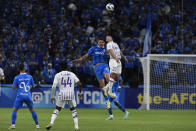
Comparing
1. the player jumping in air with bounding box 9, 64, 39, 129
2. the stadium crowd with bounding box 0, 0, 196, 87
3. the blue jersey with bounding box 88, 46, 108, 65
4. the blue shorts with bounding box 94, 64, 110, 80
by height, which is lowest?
the player jumping in air with bounding box 9, 64, 39, 129

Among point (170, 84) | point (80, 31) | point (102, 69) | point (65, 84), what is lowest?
point (170, 84)

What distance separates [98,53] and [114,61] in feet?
1.99

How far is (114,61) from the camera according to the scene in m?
15.8

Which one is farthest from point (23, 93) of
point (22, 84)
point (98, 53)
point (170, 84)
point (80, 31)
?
point (80, 31)

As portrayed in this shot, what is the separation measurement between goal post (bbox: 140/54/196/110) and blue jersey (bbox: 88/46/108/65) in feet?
18.6

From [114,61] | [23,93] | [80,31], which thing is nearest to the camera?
[23,93]

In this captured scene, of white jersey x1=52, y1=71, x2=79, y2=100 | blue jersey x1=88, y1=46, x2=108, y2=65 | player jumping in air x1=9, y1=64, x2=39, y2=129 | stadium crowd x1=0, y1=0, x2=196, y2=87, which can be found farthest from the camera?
stadium crowd x1=0, y1=0, x2=196, y2=87

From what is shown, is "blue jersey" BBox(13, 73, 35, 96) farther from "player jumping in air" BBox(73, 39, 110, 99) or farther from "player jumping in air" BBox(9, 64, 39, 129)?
"player jumping in air" BBox(73, 39, 110, 99)

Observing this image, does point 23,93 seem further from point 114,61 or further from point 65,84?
point 114,61

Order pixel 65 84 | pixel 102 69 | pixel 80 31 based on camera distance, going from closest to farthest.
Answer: pixel 65 84 < pixel 102 69 < pixel 80 31

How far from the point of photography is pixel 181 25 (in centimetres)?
2667

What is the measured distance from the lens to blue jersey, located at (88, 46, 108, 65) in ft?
51.8

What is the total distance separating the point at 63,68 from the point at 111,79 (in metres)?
4.82

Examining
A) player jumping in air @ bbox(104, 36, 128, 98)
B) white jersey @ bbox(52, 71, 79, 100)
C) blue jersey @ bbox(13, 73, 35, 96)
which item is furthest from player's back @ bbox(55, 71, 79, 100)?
player jumping in air @ bbox(104, 36, 128, 98)
